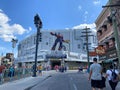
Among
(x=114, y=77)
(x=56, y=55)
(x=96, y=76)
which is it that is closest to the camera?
(x=96, y=76)

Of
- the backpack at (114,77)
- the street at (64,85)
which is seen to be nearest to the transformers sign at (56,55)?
the street at (64,85)

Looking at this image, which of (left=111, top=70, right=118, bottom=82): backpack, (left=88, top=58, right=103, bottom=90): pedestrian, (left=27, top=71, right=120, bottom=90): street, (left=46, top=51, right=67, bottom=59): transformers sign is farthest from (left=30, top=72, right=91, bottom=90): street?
(left=46, top=51, right=67, bottom=59): transformers sign

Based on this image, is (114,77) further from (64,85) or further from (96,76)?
(64,85)

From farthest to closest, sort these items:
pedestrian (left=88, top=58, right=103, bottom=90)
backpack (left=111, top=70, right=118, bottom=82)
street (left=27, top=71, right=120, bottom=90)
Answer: street (left=27, top=71, right=120, bottom=90)
backpack (left=111, top=70, right=118, bottom=82)
pedestrian (left=88, top=58, right=103, bottom=90)

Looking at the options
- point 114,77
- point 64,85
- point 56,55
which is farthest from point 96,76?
point 56,55

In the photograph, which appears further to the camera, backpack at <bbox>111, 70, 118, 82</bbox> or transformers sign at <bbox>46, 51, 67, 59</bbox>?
transformers sign at <bbox>46, 51, 67, 59</bbox>

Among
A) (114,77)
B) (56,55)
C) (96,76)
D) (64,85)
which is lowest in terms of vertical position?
(64,85)

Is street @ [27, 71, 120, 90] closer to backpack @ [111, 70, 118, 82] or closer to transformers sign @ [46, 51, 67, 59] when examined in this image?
backpack @ [111, 70, 118, 82]

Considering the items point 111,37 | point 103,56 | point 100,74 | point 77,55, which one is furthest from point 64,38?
point 100,74

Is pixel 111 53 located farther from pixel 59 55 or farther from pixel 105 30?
pixel 59 55

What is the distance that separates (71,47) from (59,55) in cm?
2123

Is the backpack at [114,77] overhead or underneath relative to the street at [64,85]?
overhead

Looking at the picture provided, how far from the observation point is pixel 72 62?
93750mm

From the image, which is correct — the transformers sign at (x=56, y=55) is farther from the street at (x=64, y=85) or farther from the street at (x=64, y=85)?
the street at (x=64, y=85)
